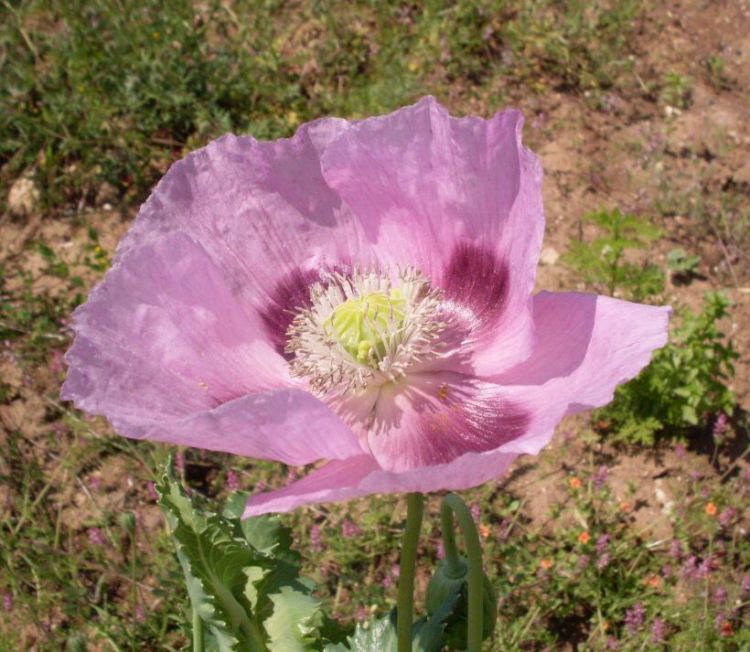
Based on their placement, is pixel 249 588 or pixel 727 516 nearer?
pixel 249 588

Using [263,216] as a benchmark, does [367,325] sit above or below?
below

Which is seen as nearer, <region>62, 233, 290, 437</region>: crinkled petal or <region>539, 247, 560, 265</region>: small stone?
<region>62, 233, 290, 437</region>: crinkled petal

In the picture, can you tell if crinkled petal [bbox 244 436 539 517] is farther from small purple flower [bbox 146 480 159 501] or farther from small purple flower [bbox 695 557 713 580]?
small purple flower [bbox 146 480 159 501]

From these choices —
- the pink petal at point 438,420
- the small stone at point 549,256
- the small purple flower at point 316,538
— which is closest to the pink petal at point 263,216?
Result: the pink petal at point 438,420

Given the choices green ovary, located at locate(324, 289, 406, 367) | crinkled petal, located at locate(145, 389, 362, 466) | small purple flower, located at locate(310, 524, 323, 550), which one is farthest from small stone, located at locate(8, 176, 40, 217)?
crinkled petal, located at locate(145, 389, 362, 466)

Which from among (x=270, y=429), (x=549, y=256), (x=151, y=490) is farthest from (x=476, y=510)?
(x=270, y=429)

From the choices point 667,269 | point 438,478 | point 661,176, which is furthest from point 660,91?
point 438,478

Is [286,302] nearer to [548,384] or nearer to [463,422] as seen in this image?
[463,422]
